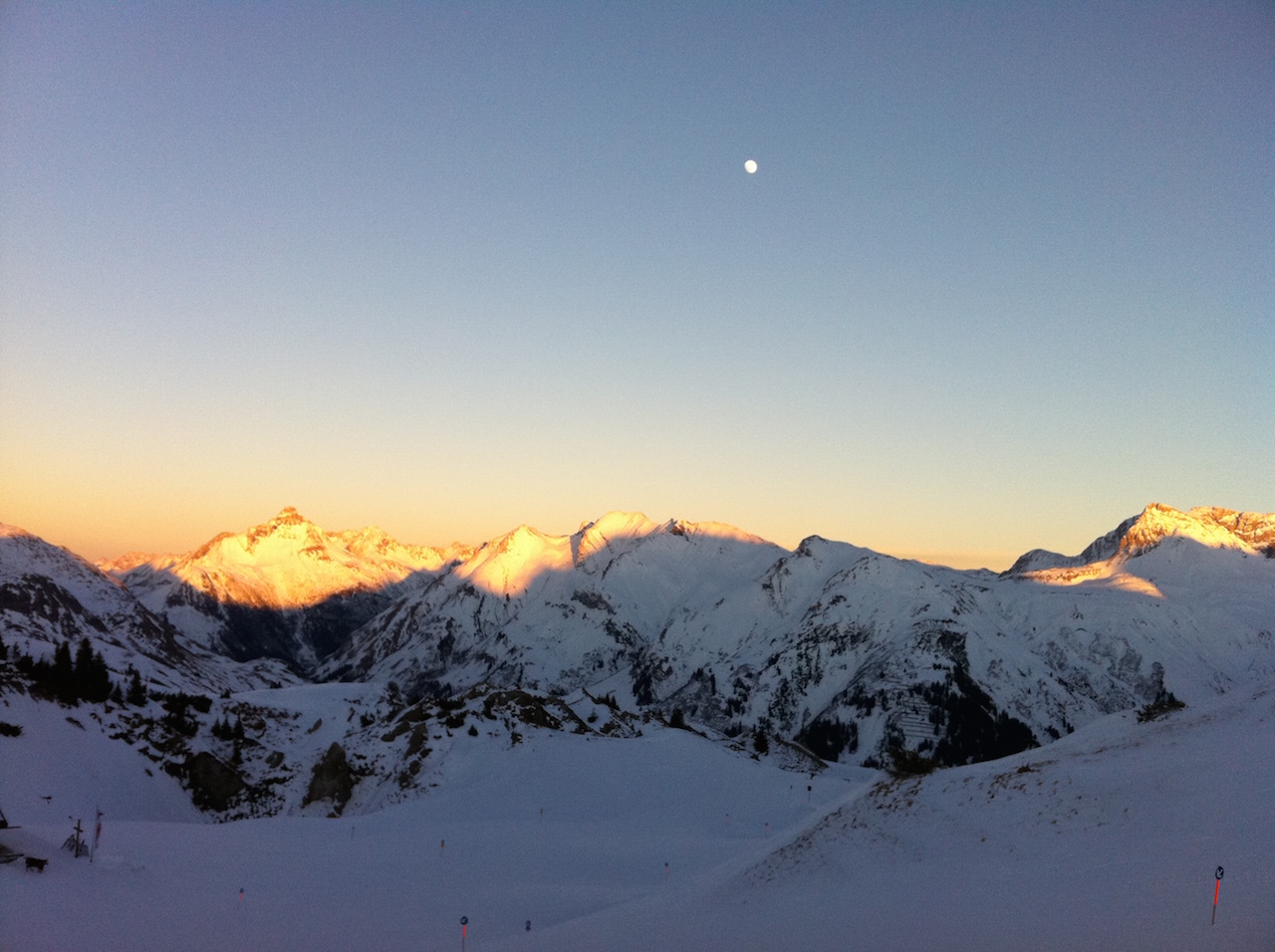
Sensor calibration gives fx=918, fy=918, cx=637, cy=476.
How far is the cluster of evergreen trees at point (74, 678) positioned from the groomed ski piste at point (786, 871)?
13488mm

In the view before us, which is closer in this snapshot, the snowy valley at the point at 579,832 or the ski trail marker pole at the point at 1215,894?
the ski trail marker pole at the point at 1215,894

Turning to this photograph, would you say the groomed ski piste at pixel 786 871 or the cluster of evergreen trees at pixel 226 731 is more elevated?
the groomed ski piste at pixel 786 871

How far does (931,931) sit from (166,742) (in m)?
65.6

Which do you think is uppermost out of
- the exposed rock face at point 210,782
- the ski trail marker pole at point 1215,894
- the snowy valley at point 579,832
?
the ski trail marker pole at point 1215,894

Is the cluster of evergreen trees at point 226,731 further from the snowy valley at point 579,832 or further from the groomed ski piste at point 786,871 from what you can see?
the groomed ski piste at point 786,871

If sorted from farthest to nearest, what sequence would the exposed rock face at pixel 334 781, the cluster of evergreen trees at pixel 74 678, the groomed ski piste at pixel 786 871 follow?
the exposed rock face at pixel 334 781 < the cluster of evergreen trees at pixel 74 678 < the groomed ski piste at pixel 786 871

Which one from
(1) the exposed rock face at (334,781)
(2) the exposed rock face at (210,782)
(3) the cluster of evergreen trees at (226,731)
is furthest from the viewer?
(3) the cluster of evergreen trees at (226,731)

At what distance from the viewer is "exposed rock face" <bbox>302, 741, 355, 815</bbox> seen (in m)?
71.4

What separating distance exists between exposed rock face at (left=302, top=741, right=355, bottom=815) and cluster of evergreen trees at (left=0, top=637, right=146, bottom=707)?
640 inches

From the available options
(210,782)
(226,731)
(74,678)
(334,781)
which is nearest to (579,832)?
(334,781)

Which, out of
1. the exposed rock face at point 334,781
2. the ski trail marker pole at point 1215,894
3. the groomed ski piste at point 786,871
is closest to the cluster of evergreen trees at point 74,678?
the groomed ski piste at point 786,871

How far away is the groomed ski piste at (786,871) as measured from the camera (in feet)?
79.2

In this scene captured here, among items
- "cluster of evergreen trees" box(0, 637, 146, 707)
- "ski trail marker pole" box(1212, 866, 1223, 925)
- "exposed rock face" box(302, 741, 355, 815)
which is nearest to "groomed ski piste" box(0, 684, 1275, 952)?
"ski trail marker pole" box(1212, 866, 1223, 925)

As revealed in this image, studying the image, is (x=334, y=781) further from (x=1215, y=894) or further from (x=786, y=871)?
(x=1215, y=894)
